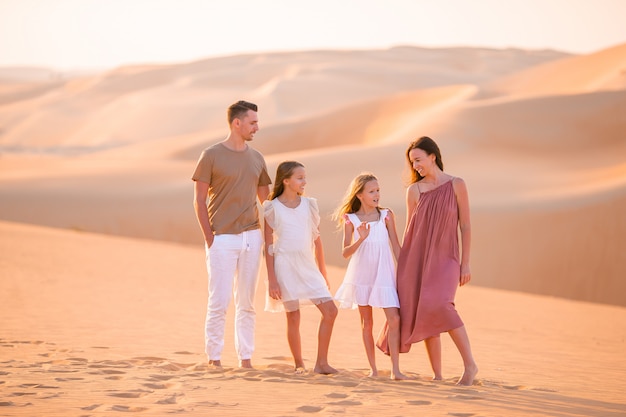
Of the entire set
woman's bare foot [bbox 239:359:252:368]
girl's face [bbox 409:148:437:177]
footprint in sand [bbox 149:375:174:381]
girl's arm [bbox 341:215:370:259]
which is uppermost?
girl's face [bbox 409:148:437:177]

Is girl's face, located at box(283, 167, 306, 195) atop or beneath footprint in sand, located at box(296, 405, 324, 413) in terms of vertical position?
atop

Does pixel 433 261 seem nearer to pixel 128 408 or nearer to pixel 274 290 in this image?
pixel 274 290

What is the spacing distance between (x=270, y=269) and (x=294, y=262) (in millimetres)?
210

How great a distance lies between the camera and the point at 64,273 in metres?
15.7

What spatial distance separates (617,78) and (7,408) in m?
36.7

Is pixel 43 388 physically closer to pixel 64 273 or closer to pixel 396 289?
pixel 396 289

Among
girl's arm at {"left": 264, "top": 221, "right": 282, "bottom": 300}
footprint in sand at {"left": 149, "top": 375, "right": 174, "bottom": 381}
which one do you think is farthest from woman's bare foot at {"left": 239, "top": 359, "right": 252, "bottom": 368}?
footprint in sand at {"left": 149, "top": 375, "right": 174, "bottom": 381}

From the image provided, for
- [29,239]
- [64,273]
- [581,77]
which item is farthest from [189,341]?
[581,77]

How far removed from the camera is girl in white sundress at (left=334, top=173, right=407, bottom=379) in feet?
25.2

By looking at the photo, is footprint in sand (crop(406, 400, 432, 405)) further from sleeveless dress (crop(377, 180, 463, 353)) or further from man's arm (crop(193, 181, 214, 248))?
man's arm (crop(193, 181, 214, 248))

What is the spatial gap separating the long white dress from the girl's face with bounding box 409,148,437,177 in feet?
3.26

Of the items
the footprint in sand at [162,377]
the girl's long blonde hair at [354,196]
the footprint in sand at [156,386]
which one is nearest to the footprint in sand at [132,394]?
the footprint in sand at [156,386]

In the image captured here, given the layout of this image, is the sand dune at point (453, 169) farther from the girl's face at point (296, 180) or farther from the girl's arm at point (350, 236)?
the girl's face at point (296, 180)

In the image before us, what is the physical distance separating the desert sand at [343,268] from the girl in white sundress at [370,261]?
0.50 m
